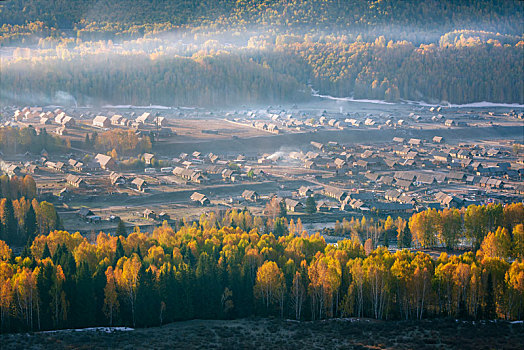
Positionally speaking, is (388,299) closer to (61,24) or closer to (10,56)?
(10,56)

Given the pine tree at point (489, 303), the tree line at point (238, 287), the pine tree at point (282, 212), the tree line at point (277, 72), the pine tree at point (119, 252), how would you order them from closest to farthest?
the tree line at point (238, 287) → the pine tree at point (489, 303) → the pine tree at point (119, 252) → the pine tree at point (282, 212) → the tree line at point (277, 72)

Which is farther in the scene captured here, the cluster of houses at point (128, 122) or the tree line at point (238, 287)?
the cluster of houses at point (128, 122)

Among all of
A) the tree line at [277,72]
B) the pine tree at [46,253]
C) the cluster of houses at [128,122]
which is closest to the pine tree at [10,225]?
the pine tree at [46,253]

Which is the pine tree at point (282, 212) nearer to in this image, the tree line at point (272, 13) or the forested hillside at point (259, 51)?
the forested hillside at point (259, 51)

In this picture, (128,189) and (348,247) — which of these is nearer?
(348,247)

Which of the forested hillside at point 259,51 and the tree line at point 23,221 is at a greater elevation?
the forested hillside at point 259,51

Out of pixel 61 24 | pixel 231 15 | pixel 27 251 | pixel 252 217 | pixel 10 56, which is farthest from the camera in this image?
pixel 231 15

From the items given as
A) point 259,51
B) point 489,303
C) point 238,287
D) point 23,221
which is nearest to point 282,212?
point 238,287

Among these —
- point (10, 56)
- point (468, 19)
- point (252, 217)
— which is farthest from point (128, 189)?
point (468, 19)
